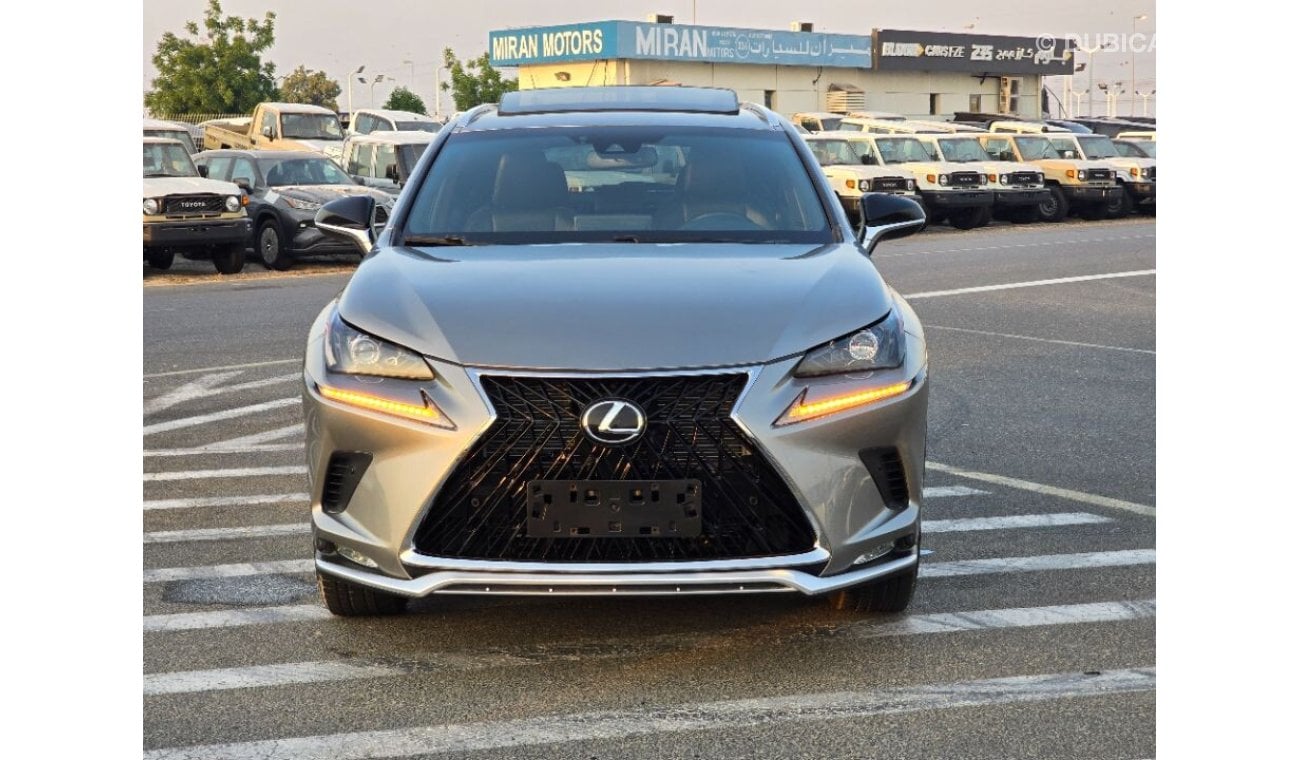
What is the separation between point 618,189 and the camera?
655 centimetres

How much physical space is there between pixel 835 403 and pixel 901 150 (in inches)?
1177

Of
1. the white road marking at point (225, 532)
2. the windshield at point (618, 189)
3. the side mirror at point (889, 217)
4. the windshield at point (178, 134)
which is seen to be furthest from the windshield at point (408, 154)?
the side mirror at point (889, 217)

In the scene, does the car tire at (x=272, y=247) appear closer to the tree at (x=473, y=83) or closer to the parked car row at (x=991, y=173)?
the parked car row at (x=991, y=173)

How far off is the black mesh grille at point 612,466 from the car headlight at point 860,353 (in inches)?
9.5

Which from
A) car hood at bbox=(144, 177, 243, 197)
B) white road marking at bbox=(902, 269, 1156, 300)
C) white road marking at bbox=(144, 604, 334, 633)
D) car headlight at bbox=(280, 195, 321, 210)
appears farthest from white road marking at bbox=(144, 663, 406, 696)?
car headlight at bbox=(280, 195, 321, 210)

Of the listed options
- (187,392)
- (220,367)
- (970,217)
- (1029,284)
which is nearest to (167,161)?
(1029,284)

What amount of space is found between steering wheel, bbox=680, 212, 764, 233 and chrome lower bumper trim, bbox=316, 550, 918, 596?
5.56 ft

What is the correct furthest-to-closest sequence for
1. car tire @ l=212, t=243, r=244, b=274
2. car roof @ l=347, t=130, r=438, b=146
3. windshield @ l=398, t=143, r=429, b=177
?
car roof @ l=347, t=130, r=438, b=146 < windshield @ l=398, t=143, r=429, b=177 < car tire @ l=212, t=243, r=244, b=274

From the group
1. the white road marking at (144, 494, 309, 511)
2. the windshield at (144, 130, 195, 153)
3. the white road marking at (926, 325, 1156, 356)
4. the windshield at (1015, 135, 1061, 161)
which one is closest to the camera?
the white road marking at (144, 494, 309, 511)

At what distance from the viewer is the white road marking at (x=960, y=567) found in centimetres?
636

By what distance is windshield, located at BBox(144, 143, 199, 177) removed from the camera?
24016 mm

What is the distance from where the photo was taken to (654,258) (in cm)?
582

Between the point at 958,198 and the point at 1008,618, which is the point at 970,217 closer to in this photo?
the point at 958,198

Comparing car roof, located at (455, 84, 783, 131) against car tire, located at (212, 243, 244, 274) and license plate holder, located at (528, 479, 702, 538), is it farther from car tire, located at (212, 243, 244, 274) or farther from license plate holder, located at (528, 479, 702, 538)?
car tire, located at (212, 243, 244, 274)
